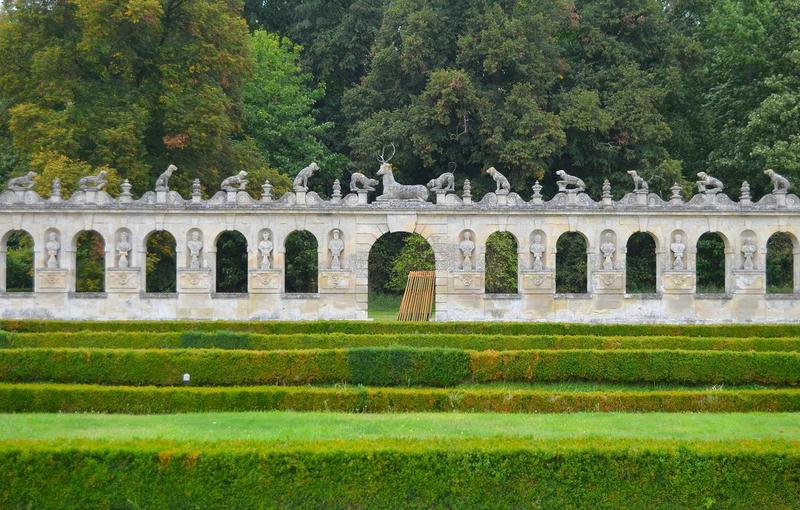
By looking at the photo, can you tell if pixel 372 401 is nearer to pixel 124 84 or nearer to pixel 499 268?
pixel 499 268

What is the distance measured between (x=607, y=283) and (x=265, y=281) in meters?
11.6

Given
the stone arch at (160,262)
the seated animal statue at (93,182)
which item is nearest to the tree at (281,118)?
the stone arch at (160,262)

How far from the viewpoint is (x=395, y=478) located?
11.8 m

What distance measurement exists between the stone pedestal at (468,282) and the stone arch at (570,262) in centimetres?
1134

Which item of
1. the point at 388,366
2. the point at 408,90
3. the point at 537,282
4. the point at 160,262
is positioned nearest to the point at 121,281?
the point at 160,262

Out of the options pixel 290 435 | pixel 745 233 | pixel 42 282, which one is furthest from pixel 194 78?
pixel 290 435

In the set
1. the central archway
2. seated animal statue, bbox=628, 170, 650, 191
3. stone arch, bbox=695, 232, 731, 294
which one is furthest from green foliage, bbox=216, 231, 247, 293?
stone arch, bbox=695, 232, 731, 294

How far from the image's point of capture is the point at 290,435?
46.1 ft

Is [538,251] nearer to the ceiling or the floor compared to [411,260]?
nearer to the ceiling

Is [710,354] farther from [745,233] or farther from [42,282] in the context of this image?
[42,282]

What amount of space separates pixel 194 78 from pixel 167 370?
72.5ft

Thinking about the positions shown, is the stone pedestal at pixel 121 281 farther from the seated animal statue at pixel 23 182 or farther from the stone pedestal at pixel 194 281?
the seated animal statue at pixel 23 182

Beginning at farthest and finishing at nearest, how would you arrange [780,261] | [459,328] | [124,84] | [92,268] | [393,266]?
[393,266]
[780,261]
[124,84]
[92,268]
[459,328]

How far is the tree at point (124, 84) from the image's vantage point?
119ft
